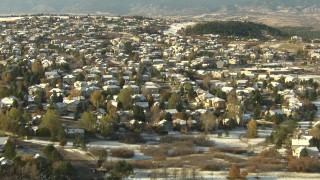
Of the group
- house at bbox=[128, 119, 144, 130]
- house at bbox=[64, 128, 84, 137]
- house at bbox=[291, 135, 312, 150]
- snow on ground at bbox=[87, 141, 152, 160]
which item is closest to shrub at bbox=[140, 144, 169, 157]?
snow on ground at bbox=[87, 141, 152, 160]

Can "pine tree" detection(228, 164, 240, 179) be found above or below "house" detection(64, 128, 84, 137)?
below

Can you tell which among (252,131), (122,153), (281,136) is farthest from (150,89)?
(122,153)

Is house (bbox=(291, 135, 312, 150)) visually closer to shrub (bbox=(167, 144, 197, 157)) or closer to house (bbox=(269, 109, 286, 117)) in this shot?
shrub (bbox=(167, 144, 197, 157))

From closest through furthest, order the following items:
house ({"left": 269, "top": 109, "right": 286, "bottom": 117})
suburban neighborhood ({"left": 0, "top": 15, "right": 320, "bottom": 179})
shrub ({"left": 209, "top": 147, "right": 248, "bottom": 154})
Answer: suburban neighborhood ({"left": 0, "top": 15, "right": 320, "bottom": 179}) → shrub ({"left": 209, "top": 147, "right": 248, "bottom": 154}) → house ({"left": 269, "top": 109, "right": 286, "bottom": 117})

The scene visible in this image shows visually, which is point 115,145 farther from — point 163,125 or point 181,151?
point 163,125

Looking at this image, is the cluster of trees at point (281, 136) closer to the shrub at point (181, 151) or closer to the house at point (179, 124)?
the shrub at point (181, 151)

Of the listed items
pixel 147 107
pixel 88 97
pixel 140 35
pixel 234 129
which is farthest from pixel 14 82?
pixel 140 35

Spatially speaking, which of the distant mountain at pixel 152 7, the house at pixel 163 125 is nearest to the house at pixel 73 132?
the house at pixel 163 125
